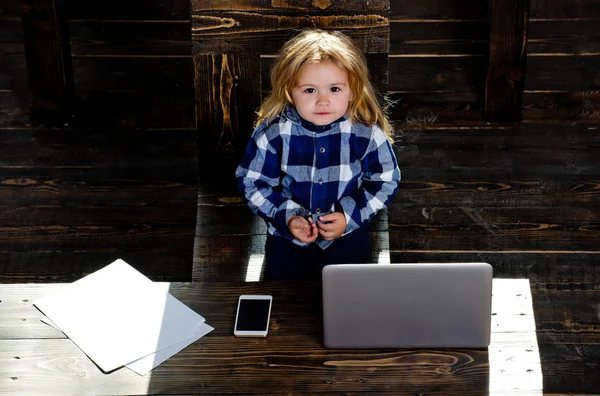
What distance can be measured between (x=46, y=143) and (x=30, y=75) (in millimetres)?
291

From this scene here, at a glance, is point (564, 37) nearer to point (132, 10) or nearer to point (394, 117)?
point (394, 117)

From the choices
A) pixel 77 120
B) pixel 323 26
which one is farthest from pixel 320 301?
pixel 77 120

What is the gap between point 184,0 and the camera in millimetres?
4688

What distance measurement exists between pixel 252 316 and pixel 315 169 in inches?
25.7

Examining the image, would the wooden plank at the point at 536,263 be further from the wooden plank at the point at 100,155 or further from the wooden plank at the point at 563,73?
the wooden plank at the point at 563,73

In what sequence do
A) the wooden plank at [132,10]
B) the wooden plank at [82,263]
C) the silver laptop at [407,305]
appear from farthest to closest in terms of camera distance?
the wooden plank at [132,10]
the wooden plank at [82,263]
the silver laptop at [407,305]

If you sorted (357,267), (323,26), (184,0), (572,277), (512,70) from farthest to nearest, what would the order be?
1. (184,0)
2. (512,70)
3. (572,277)
4. (323,26)
5. (357,267)

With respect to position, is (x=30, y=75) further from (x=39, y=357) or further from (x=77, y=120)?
(x=39, y=357)

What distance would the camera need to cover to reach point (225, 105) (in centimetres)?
277

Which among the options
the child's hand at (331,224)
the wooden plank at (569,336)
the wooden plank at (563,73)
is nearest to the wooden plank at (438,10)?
the wooden plank at (563,73)

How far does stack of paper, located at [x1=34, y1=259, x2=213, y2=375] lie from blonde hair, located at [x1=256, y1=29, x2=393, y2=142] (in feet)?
2.04

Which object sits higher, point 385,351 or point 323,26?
point 323,26

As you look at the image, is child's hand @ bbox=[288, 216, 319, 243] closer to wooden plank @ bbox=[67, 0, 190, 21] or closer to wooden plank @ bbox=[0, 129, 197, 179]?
wooden plank @ bbox=[0, 129, 197, 179]

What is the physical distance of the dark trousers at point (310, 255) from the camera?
8.46ft
